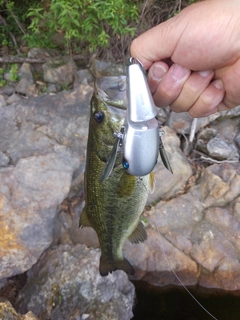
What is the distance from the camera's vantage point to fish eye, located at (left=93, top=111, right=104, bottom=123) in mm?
1878

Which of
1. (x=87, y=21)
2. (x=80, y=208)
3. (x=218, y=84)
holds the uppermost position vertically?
(x=218, y=84)

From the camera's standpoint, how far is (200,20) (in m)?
1.79

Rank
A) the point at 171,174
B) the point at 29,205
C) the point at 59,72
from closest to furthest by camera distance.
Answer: the point at 29,205 → the point at 171,174 → the point at 59,72

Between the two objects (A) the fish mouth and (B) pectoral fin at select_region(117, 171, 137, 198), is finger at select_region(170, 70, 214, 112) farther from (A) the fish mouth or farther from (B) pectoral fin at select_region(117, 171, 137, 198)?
(B) pectoral fin at select_region(117, 171, 137, 198)

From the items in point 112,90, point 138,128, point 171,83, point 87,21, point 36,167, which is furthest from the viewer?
point 87,21

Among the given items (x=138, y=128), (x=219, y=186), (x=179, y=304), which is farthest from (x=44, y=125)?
(x=179, y=304)

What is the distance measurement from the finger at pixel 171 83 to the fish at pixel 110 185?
379 millimetres

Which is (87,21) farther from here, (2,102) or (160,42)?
(160,42)

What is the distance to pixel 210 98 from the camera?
2.17 meters

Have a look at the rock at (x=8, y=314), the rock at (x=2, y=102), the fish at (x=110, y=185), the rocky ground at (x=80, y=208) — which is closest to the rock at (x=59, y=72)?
Answer: the rocky ground at (x=80, y=208)

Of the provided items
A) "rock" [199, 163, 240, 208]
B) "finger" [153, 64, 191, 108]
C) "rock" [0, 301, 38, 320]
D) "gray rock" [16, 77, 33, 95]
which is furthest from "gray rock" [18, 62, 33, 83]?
"rock" [0, 301, 38, 320]

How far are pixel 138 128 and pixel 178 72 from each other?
70cm

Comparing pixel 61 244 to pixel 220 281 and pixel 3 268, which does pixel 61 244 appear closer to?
pixel 3 268

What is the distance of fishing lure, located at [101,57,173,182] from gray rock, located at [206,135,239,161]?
3.23 metres
